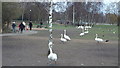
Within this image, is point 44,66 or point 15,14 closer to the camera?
point 44,66

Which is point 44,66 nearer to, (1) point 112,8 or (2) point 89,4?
(1) point 112,8

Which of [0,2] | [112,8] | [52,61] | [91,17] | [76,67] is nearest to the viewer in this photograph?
[76,67]

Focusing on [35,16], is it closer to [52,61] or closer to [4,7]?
[4,7]

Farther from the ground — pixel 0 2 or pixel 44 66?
pixel 0 2

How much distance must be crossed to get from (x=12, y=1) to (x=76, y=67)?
29002 mm

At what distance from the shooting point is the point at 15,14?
1618 inches

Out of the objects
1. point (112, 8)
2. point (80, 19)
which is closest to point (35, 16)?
point (80, 19)

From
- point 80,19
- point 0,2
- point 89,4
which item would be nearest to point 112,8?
point 89,4

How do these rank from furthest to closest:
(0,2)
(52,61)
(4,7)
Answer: (4,7), (0,2), (52,61)

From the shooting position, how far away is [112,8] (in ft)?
280

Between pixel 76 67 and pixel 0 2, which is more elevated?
pixel 0 2

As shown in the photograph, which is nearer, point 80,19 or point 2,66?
point 2,66

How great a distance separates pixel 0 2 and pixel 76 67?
25.4 meters

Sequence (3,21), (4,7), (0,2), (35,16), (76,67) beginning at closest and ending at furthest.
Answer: (76,67), (0,2), (4,7), (3,21), (35,16)
